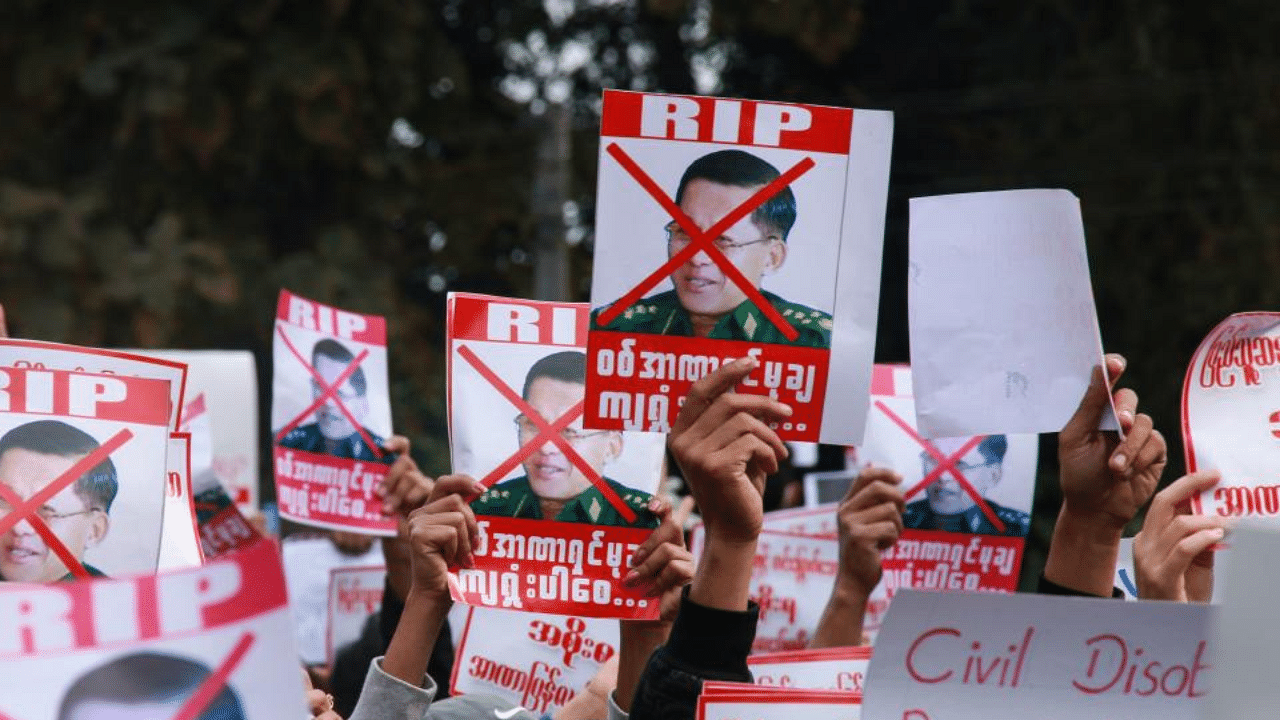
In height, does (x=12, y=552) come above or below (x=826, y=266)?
below

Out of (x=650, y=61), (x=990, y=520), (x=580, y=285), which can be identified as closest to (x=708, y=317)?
(x=990, y=520)

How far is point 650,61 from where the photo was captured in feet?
41.5

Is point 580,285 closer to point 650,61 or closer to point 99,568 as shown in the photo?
point 650,61

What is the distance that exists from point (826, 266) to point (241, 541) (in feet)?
7.70

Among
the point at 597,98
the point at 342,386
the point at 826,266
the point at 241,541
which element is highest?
the point at 597,98

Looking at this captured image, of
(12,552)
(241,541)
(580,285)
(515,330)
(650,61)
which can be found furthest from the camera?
(650,61)

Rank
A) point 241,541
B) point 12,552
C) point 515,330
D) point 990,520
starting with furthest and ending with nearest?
point 241,541, point 990,520, point 515,330, point 12,552

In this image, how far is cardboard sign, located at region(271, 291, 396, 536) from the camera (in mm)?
4832

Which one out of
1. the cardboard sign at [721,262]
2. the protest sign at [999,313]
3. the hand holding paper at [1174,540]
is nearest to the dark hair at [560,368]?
the cardboard sign at [721,262]

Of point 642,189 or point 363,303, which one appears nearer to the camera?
point 642,189

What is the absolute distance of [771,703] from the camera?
272cm

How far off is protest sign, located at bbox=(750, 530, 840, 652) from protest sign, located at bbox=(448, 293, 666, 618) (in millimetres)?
1753

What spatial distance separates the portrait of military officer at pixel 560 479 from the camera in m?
3.29

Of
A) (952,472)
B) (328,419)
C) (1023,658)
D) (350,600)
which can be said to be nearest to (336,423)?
(328,419)
